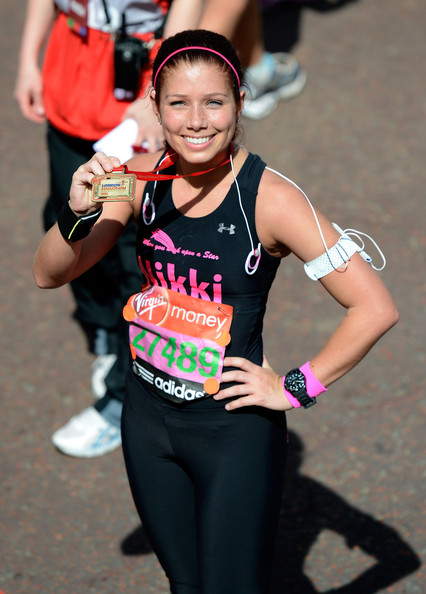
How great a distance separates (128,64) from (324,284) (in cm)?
156

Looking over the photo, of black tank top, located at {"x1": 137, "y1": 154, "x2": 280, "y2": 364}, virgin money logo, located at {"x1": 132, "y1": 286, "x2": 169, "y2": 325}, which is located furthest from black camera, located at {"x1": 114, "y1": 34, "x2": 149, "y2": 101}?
virgin money logo, located at {"x1": 132, "y1": 286, "x2": 169, "y2": 325}

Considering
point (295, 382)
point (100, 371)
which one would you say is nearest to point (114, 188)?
point (295, 382)

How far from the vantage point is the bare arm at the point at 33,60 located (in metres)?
4.11

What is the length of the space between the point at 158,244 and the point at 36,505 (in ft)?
6.31

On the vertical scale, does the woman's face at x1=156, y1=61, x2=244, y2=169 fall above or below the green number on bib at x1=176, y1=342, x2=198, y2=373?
above

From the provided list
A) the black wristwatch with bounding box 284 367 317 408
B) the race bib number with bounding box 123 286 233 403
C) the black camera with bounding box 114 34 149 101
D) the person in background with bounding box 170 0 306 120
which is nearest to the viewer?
the race bib number with bounding box 123 286 233 403

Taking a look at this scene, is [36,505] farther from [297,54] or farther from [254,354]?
[297,54]

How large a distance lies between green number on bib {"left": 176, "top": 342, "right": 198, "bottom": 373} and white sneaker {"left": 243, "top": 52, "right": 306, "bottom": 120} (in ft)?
14.9

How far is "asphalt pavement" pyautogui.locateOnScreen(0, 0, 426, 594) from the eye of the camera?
143 inches

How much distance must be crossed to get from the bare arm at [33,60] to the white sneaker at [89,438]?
1.48 m

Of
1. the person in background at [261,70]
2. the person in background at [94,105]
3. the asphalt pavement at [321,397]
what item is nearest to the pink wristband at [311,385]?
the person in background at [94,105]

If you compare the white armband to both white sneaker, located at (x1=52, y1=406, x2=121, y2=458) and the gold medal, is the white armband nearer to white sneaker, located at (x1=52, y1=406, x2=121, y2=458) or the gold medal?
the gold medal

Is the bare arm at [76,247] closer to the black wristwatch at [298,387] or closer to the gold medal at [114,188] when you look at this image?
the gold medal at [114,188]

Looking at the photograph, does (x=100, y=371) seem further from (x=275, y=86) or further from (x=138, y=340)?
(x=275, y=86)
